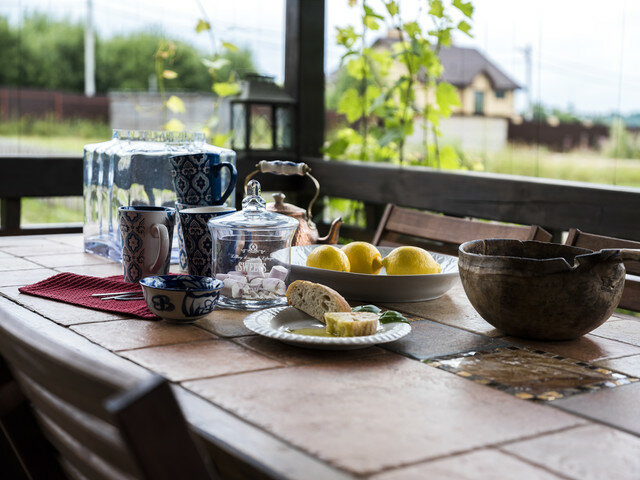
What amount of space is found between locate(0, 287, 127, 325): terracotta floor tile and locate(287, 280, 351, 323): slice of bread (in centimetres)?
28

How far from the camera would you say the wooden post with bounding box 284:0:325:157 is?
3248mm

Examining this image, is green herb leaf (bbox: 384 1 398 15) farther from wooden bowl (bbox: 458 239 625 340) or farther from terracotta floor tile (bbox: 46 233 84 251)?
wooden bowl (bbox: 458 239 625 340)

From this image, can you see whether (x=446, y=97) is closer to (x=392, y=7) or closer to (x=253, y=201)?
(x=392, y=7)

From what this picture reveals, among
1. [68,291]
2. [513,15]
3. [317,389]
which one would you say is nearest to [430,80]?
[513,15]

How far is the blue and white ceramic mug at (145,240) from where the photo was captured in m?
1.43

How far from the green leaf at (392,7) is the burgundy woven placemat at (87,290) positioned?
1.98 m

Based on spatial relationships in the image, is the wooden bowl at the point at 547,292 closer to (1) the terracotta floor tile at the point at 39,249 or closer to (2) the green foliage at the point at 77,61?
(1) the terracotta floor tile at the point at 39,249

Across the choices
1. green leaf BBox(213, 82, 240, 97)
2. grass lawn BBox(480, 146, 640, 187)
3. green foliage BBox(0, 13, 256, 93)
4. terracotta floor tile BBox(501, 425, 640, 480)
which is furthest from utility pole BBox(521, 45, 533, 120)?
green foliage BBox(0, 13, 256, 93)

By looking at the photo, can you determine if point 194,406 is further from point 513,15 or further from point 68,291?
point 513,15

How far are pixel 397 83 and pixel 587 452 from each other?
107 inches

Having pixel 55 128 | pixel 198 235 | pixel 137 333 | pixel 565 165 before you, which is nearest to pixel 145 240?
pixel 198 235

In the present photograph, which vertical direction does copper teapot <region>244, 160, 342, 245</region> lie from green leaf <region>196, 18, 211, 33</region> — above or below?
below

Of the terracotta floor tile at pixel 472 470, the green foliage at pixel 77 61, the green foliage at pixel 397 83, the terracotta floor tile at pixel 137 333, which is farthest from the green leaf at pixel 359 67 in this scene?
the green foliage at pixel 77 61

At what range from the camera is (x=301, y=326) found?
1.20 m
